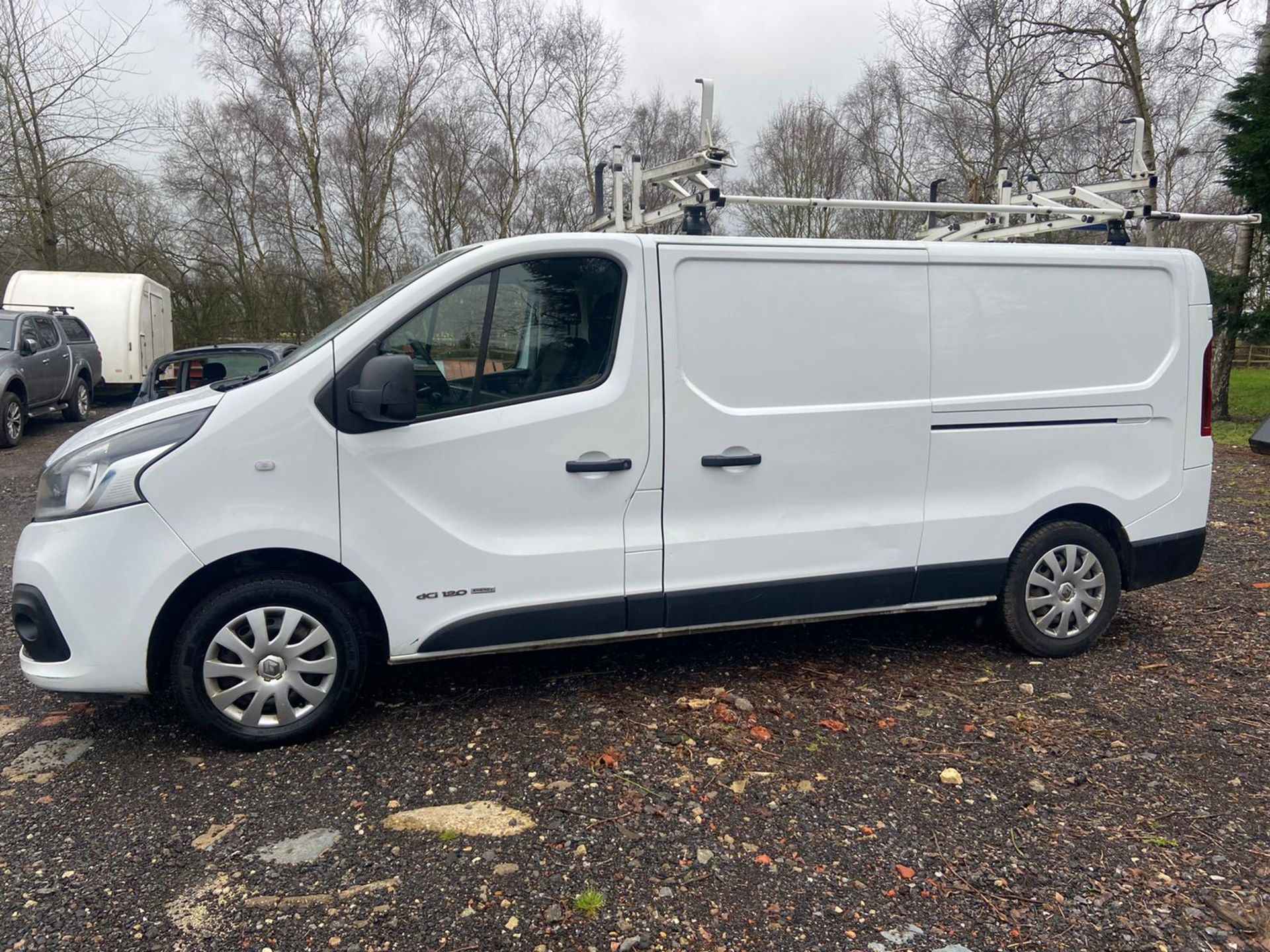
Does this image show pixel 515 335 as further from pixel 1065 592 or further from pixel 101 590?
pixel 1065 592

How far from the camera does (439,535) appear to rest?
3.52m

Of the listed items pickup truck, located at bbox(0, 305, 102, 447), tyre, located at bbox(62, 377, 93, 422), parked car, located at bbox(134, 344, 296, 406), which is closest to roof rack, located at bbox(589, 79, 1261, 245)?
parked car, located at bbox(134, 344, 296, 406)

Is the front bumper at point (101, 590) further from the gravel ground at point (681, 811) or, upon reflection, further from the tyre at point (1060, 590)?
the tyre at point (1060, 590)

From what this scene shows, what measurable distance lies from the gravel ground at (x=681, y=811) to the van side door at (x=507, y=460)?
54 cm

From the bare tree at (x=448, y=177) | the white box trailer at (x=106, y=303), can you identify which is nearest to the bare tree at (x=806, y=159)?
the bare tree at (x=448, y=177)

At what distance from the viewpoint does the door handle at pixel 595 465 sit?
11.9 ft

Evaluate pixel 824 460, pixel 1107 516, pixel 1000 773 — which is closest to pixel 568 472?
pixel 824 460

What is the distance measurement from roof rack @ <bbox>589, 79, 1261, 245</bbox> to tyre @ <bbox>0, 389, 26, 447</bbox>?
35.1 ft

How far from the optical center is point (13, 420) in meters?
11.9

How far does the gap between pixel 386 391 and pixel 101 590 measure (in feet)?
4.23

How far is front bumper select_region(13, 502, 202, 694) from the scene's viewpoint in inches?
126

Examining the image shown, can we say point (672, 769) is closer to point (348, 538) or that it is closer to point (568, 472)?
point (568, 472)

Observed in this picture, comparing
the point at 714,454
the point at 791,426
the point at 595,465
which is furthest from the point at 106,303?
the point at 791,426

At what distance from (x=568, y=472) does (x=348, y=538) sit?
92 centimetres
